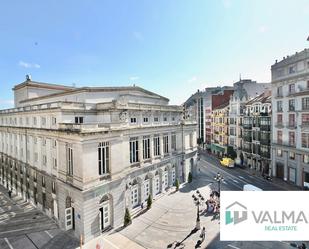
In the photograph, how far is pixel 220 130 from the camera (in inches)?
2603

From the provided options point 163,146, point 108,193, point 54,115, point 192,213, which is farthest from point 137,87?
point 192,213

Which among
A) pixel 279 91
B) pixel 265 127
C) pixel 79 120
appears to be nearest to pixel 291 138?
pixel 265 127

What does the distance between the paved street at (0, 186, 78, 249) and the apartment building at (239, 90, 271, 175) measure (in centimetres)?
3991

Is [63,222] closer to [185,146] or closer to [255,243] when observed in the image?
[255,243]

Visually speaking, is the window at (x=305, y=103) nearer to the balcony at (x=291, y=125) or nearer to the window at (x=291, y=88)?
the window at (x=291, y=88)

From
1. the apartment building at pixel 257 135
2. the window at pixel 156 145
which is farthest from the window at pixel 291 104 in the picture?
the window at pixel 156 145

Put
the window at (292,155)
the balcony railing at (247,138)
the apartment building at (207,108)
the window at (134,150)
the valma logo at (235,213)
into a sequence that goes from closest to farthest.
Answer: the valma logo at (235,213) → the window at (134,150) → the window at (292,155) → the balcony railing at (247,138) → the apartment building at (207,108)

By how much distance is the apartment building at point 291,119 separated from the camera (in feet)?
118

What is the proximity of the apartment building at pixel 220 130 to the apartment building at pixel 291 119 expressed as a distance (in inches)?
752

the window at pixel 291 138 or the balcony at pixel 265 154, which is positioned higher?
the window at pixel 291 138

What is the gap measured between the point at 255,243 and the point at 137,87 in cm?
2531

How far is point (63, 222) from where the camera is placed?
2386 cm

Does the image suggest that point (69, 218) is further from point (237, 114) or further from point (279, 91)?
point (237, 114)

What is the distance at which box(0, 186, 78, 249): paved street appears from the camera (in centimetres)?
2144
